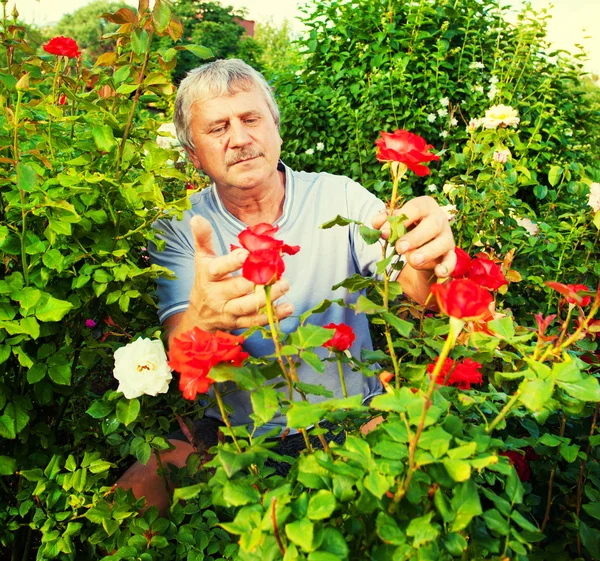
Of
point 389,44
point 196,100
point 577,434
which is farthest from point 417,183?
point 577,434

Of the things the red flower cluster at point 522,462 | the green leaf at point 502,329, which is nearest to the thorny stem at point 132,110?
the green leaf at point 502,329

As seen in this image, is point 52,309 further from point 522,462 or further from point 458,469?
point 522,462

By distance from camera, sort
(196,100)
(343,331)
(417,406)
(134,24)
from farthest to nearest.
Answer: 1. (196,100)
2. (134,24)
3. (343,331)
4. (417,406)

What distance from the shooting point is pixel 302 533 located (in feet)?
2.47

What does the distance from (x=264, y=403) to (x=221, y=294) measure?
42 centimetres

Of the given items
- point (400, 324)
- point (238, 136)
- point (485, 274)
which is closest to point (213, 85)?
point (238, 136)

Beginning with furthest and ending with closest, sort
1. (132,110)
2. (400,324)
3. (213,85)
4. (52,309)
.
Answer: (213,85), (132,110), (52,309), (400,324)

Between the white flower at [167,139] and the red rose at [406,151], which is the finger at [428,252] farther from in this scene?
the white flower at [167,139]

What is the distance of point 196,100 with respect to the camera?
2021mm

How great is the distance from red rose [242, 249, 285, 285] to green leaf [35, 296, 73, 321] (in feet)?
1.82

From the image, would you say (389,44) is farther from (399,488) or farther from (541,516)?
(399,488)

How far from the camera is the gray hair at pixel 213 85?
1994 mm

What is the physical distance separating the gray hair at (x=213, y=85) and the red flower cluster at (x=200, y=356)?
4.21 ft

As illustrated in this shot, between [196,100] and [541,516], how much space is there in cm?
162
